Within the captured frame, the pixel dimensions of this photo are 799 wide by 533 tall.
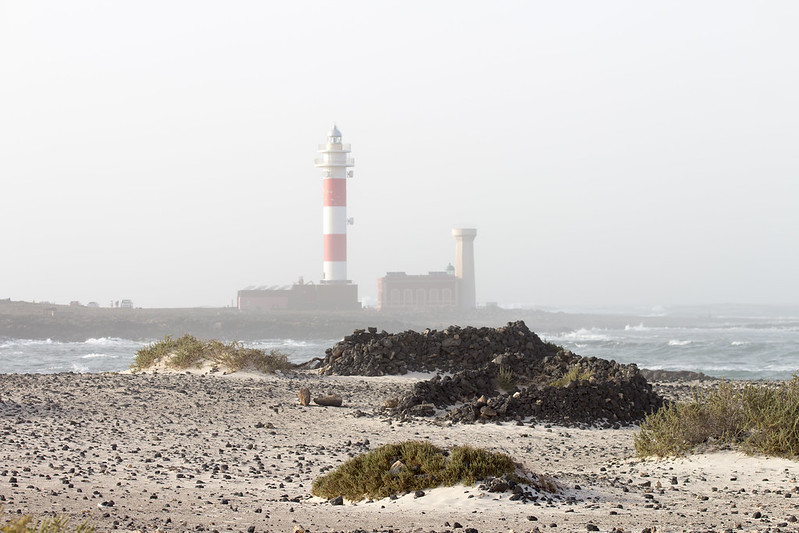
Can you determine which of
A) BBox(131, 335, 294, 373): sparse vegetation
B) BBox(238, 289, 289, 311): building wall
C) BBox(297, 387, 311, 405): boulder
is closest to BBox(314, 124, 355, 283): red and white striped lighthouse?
BBox(238, 289, 289, 311): building wall

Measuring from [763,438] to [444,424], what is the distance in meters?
4.91

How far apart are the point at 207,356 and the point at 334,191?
4476cm

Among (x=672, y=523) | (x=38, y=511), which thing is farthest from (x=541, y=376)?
(x=38, y=511)

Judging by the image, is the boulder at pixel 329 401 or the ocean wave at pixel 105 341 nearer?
the boulder at pixel 329 401

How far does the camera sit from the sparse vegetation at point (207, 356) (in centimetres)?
2061

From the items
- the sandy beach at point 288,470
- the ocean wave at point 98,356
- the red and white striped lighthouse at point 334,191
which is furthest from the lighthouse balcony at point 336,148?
the sandy beach at point 288,470

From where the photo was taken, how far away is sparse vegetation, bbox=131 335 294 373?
67.6 ft

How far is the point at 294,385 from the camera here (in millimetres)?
Result: 18328

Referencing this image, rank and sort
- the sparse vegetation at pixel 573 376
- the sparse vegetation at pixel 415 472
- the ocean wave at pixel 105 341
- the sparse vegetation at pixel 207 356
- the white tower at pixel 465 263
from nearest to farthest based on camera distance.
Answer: the sparse vegetation at pixel 415 472 < the sparse vegetation at pixel 573 376 < the sparse vegetation at pixel 207 356 < the ocean wave at pixel 105 341 < the white tower at pixel 465 263

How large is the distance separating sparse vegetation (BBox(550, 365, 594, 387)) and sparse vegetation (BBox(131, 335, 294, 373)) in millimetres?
6912

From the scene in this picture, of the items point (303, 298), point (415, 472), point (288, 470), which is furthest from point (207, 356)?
point (303, 298)

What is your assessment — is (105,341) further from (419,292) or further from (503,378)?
(503,378)

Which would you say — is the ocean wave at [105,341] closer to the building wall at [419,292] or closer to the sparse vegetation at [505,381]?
the building wall at [419,292]

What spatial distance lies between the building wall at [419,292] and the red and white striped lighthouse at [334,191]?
18.6 metres
